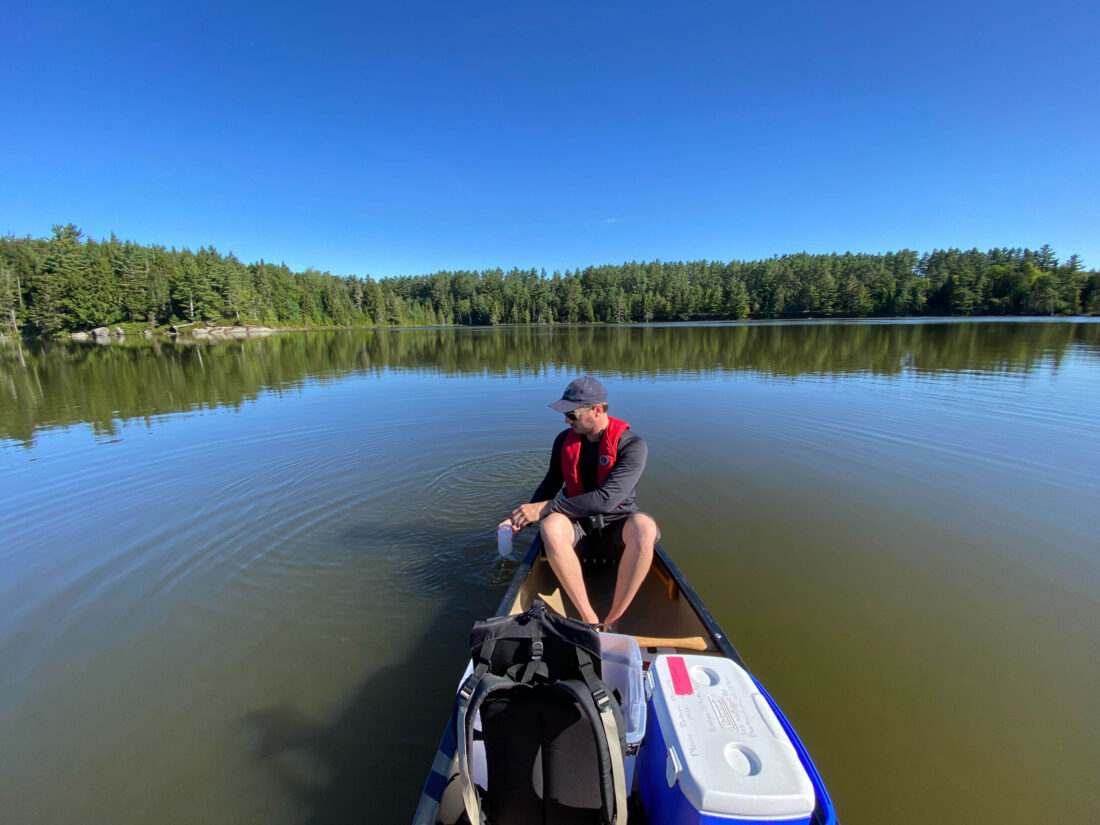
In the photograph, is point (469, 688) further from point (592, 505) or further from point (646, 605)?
point (646, 605)

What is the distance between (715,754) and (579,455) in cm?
268

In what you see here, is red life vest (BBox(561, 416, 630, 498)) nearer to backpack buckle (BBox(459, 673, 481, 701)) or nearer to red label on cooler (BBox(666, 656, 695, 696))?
red label on cooler (BBox(666, 656, 695, 696))

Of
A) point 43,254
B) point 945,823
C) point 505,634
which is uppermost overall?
point 43,254

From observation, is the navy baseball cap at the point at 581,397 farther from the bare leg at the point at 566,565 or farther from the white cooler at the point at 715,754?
the white cooler at the point at 715,754

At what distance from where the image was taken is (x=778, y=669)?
375cm

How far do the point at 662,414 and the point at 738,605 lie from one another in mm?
8343

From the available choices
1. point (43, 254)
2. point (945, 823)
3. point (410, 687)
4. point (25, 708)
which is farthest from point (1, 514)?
point (43, 254)

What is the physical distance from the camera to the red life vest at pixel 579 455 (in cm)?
414

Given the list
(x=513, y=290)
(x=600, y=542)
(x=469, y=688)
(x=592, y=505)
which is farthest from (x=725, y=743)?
(x=513, y=290)

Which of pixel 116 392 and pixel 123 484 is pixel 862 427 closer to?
pixel 123 484

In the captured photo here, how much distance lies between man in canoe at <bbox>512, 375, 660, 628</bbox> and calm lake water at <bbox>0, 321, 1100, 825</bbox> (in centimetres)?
131

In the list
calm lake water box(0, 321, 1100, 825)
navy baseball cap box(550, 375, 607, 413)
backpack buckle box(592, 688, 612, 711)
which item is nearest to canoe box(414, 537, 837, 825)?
backpack buckle box(592, 688, 612, 711)

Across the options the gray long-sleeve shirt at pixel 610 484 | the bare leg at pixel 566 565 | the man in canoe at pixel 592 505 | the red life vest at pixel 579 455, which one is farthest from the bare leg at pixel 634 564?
the red life vest at pixel 579 455

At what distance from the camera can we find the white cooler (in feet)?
5.42
